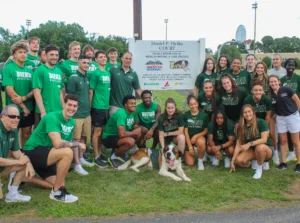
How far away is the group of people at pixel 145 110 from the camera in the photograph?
5.96m

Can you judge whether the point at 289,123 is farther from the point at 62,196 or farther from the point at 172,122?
the point at 62,196

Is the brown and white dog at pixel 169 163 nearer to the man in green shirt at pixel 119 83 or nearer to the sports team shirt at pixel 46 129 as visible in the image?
the man in green shirt at pixel 119 83

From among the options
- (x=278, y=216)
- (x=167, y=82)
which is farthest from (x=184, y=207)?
(x=167, y=82)

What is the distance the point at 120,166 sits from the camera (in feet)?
21.7

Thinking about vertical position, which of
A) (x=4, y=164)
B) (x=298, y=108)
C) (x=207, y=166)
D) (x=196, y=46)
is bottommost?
(x=207, y=166)

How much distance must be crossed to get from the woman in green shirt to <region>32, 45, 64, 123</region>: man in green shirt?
2.04m

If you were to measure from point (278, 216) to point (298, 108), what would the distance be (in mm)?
2807

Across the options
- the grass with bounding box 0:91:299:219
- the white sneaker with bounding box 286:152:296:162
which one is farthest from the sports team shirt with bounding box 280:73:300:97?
the grass with bounding box 0:91:299:219

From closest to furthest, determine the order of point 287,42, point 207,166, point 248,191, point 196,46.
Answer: point 248,191 < point 207,166 < point 196,46 < point 287,42

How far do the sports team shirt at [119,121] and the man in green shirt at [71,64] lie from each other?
3.83 feet

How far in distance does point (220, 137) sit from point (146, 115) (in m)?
1.56

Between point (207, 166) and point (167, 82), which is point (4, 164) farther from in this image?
point (167, 82)

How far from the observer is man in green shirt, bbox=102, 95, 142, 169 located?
6594mm

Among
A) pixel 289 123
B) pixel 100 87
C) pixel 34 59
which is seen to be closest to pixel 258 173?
pixel 289 123
